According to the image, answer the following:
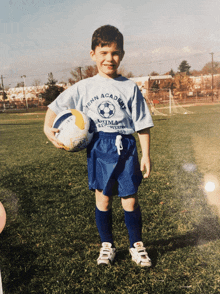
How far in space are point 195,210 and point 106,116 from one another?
1.86 metres

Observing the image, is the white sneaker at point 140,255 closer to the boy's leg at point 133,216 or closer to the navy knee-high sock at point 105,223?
the boy's leg at point 133,216

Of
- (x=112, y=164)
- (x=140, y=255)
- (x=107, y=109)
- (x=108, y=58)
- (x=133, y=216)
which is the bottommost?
(x=140, y=255)

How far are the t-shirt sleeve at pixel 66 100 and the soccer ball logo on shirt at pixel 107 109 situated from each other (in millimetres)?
233

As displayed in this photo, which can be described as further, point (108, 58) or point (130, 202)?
point (130, 202)

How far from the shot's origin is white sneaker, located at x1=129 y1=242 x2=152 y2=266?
232 centimetres

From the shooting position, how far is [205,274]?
7.31ft

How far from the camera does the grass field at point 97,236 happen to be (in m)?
2.17

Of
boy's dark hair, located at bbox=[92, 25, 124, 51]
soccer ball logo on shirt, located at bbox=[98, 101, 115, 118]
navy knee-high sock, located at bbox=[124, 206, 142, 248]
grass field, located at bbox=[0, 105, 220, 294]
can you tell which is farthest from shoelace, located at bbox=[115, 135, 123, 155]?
grass field, located at bbox=[0, 105, 220, 294]

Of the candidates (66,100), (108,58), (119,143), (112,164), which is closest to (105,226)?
(112,164)

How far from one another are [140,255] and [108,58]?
1567 mm

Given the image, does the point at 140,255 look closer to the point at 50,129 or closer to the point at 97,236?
the point at 97,236

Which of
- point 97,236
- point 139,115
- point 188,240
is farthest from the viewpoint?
point 97,236

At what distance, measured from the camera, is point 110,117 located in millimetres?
2207

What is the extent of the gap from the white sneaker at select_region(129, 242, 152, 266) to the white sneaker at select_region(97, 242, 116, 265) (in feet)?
0.55
